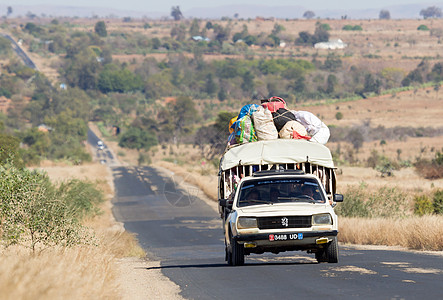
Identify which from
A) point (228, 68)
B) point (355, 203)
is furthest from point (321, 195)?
point (228, 68)

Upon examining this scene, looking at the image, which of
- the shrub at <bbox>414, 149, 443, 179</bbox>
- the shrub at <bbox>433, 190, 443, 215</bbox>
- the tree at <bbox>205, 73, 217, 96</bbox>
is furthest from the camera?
the tree at <bbox>205, 73, 217, 96</bbox>

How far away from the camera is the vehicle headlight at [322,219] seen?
47.0 feet

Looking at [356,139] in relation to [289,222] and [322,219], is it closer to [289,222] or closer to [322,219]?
[322,219]

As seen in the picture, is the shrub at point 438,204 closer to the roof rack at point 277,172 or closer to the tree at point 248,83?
the roof rack at point 277,172

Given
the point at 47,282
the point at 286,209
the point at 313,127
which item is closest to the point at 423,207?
the point at 313,127

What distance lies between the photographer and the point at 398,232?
2334 centimetres

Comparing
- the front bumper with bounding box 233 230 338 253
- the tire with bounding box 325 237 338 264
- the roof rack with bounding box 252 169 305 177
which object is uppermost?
the roof rack with bounding box 252 169 305 177

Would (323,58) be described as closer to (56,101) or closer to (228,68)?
(228,68)

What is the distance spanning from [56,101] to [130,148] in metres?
28.5

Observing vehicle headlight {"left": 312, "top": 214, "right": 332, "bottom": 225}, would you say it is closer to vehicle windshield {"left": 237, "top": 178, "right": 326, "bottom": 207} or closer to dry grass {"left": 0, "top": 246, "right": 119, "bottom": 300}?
vehicle windshield {"left": 237, "top": 178, "right": 326, "bottom": 207}

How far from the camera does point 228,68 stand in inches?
7210

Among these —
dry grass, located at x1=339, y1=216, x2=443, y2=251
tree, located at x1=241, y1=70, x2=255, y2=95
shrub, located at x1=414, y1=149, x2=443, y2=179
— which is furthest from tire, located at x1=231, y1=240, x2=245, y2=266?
tree, located at x1=241, y1=70, x2=255, y2=95

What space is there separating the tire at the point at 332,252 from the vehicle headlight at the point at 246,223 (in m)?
1.53

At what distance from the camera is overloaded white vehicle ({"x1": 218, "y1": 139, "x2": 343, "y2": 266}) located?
1425cm
